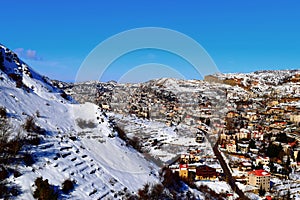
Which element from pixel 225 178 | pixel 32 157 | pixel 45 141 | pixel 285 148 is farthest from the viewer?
pixel 285 148

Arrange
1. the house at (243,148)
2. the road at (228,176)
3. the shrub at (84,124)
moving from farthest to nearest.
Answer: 1. the house at (243,148)
2. the road at (228,176)
3. the shrub at (84,124)

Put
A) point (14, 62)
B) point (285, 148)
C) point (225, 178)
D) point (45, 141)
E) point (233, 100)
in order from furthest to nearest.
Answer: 1. point (233, 100)
2. point (285, 148)
3. point (225, 178)
4. point (14, 62)
5. point (45, 141)

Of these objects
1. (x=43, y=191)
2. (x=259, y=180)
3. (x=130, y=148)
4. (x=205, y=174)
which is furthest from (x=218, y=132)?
(x=43, y=191)

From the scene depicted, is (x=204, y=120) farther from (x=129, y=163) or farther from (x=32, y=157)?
(x=32, y=157)

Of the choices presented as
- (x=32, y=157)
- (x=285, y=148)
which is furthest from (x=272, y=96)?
(x=32, y=157)

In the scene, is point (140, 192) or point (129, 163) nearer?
point (140, 192)

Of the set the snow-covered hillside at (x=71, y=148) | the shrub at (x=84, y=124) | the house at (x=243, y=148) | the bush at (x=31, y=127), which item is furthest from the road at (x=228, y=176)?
the bush at (x=31, y=127)

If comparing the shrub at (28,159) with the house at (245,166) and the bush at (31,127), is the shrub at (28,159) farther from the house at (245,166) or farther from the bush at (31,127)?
the house at (245,166)
